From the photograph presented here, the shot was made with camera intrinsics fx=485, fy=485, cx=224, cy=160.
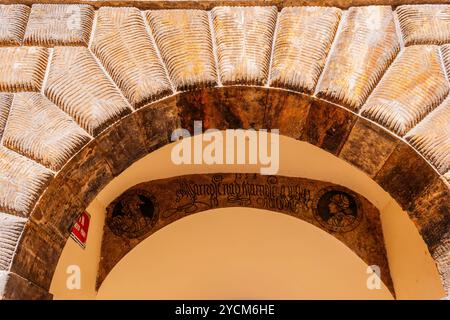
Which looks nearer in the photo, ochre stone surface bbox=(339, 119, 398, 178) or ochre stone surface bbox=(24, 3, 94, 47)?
ochre stone surface bbox=(339, 119, 398, 178)

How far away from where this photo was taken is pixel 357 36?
2.27 meters

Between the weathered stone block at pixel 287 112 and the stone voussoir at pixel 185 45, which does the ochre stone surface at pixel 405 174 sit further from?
the stone voussoir at pixel 185 45

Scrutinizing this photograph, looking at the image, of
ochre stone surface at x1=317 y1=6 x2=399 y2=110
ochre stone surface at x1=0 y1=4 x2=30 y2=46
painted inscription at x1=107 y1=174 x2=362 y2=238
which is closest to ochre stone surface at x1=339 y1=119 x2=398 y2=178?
ochre stone surface at x1=317 y1=6 x2=399 y2=110

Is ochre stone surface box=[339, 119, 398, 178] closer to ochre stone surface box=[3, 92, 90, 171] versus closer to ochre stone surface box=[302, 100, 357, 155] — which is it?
ochre stone surface box=[302, 100, 357, 155]

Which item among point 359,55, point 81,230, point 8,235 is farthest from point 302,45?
point 81,230

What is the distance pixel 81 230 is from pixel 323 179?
1.94 metres

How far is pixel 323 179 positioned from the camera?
3994 mm

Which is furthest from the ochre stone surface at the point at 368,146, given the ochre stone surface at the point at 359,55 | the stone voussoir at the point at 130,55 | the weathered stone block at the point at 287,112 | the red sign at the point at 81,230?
the red sign at the point at 81,230

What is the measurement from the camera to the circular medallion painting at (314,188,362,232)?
3957mm

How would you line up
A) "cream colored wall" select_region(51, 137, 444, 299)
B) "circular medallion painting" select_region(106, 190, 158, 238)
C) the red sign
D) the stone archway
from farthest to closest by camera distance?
"circular medallion painting" select_region(106, 190, 158, 238) < "cream colored wall" select_region(51, 137, 444, 299) < the red sign < the stone archway

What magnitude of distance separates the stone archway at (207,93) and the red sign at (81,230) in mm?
1283

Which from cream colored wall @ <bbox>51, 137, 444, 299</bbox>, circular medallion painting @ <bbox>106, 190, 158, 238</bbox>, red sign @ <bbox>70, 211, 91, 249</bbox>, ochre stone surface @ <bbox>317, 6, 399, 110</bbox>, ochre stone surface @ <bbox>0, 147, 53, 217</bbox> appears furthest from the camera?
circular medallion painting @ <bbox>106, 190, 158, 238</bbox>

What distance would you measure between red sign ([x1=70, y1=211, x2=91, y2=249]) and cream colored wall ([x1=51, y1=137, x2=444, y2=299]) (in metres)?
0.05
